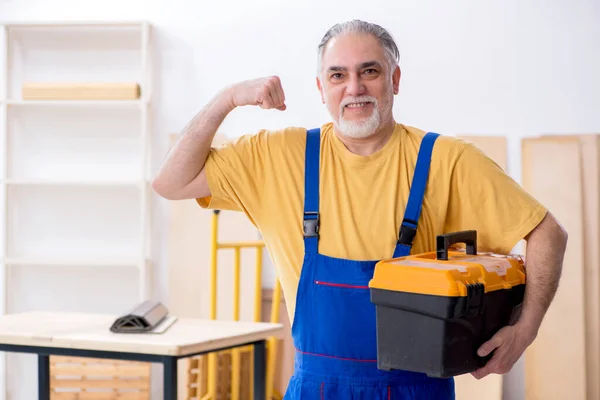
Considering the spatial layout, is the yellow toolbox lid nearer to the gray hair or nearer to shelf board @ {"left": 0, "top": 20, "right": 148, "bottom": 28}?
the gray hair

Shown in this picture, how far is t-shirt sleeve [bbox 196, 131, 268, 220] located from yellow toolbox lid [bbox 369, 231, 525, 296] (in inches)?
20.4

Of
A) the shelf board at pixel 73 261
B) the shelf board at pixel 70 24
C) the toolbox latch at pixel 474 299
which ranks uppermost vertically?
the shelf board at pixel 70 24

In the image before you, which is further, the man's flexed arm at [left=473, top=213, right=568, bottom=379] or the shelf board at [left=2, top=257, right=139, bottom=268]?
the shelf board at [left=2, top=257, right=139, bottom=268]

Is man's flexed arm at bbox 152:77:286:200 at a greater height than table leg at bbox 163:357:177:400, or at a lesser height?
greater

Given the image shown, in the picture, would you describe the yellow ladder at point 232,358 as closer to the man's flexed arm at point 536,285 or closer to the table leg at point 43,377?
the table leg at point 43,377

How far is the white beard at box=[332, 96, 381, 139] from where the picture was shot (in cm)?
209

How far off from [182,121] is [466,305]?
3481 millimetres

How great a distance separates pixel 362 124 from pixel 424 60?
2763 millimetres

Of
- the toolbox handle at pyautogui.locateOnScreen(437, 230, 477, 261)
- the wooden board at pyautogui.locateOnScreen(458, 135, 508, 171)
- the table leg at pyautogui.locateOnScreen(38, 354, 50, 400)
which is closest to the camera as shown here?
the toolbox handle at pyautogui.locateOnScreen(437, 230, 477, 261)

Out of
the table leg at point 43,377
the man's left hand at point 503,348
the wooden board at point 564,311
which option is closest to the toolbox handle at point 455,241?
the man's left hand at point 503,348

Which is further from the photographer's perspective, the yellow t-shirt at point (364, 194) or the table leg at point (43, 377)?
the table leg at point (43, 377)

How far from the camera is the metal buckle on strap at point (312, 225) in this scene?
2086 mm

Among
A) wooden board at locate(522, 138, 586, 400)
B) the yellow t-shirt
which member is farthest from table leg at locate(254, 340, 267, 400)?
wooden board at locate(522, 138, 586, 400)

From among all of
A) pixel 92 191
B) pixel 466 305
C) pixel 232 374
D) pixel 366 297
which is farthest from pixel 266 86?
pixel 92 191
